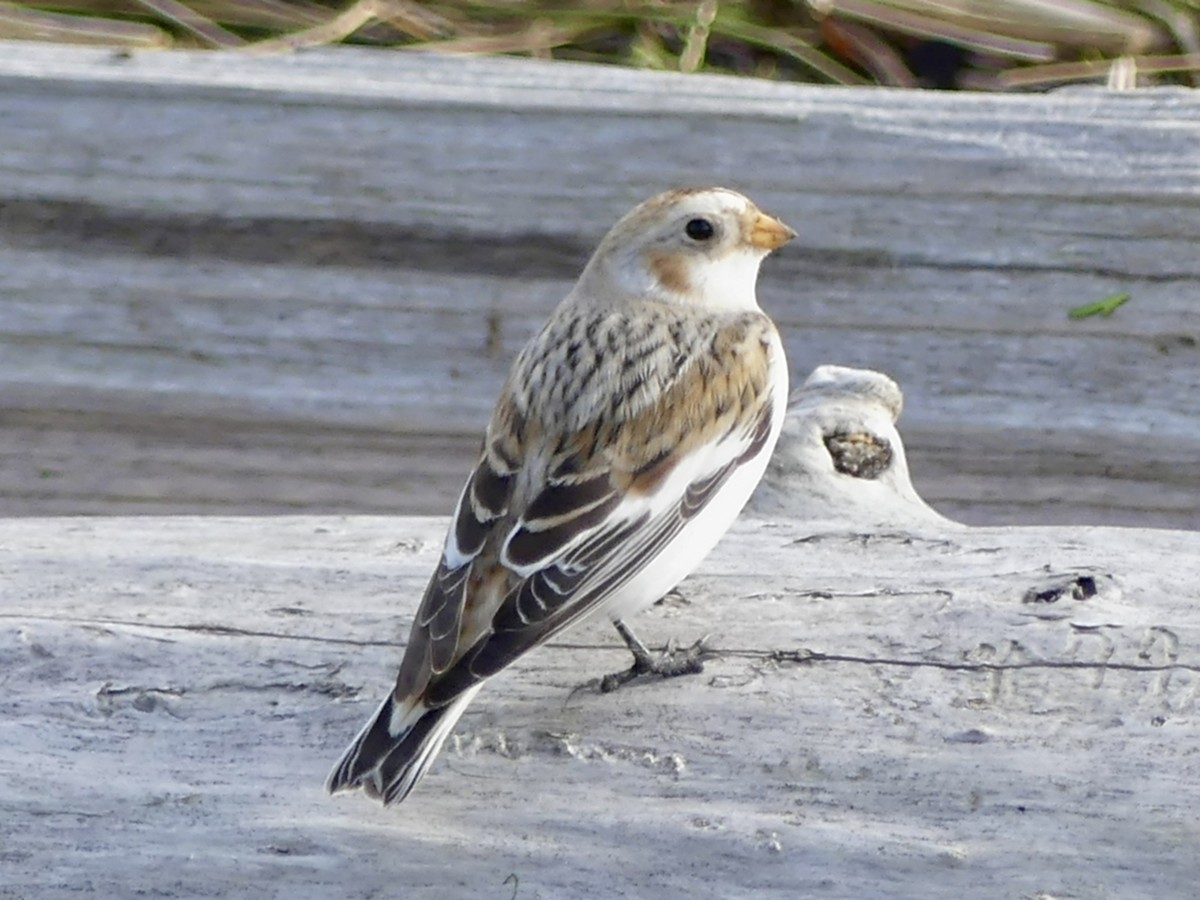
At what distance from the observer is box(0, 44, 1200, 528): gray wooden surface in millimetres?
3209

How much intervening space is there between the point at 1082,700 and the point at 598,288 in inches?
46.8

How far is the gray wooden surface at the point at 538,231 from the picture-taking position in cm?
321

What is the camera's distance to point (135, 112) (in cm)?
325

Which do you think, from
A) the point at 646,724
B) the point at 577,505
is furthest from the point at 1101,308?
the point at 646,724

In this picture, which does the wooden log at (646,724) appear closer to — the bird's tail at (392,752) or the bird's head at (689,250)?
the bird's tail at (392,752)

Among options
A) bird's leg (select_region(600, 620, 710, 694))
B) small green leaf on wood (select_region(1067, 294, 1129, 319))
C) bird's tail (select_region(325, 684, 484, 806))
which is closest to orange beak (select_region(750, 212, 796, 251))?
small green leaf on wood (select_region(1067, 294, 1129, 319))

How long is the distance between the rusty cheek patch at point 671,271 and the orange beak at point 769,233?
20 centimetres

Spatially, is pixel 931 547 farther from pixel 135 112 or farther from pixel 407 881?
pixel 135 112

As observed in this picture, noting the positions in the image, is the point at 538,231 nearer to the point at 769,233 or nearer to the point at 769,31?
the point at 769,233

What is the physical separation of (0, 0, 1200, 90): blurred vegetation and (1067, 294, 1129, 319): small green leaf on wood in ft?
2.12

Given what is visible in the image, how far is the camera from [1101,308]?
3.23m

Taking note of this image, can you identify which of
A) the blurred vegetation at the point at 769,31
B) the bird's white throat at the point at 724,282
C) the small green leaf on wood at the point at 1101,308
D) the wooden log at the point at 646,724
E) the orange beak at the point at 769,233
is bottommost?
the wooden log at the point at 646,724

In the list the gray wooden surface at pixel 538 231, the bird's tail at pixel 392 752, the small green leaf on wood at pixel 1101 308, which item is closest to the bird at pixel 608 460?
the bird's tail at pixel 392 752

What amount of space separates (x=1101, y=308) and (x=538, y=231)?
898 millimetres
